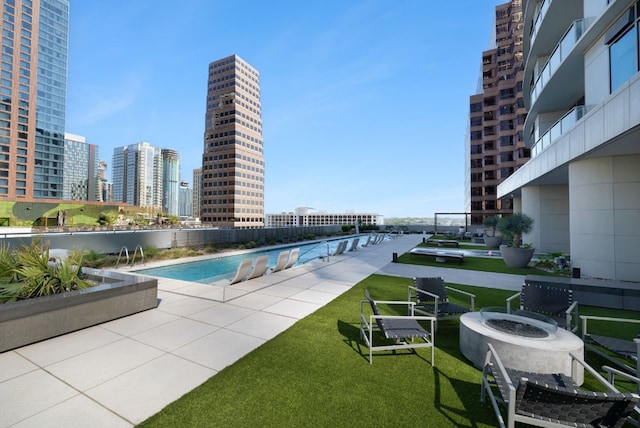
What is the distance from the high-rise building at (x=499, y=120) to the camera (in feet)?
183

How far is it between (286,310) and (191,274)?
849cm

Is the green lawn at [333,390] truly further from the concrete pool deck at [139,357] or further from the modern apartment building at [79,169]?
the modern apartment building at [79,169]

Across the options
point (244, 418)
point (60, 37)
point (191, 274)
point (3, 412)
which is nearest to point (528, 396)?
point (244, 418)

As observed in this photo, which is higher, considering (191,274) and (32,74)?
(32,74)

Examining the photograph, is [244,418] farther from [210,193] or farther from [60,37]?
[60,37]

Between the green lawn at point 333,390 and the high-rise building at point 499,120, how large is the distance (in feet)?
187

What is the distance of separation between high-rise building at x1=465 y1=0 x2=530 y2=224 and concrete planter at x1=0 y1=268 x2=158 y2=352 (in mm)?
58488

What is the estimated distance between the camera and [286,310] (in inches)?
278

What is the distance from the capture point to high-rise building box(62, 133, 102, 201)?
122188 mm

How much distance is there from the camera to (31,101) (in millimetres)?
86812

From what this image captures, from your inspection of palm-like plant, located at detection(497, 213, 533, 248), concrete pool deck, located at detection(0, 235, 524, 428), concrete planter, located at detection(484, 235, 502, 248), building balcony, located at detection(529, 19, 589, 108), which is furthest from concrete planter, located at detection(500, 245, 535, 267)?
concrete planter, located at detection(484, 235, 502, 248)

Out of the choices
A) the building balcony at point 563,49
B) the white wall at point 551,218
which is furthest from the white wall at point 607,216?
the white wall at point 551,218

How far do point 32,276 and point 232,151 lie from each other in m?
101

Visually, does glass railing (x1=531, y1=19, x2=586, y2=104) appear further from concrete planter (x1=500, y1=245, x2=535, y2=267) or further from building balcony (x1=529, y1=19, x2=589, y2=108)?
concrete planter (x1=500, y1=245, x2=535, y2=267)
